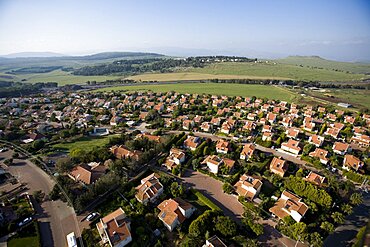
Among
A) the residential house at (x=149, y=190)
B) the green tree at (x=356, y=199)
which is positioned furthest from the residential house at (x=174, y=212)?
the green tree at (x=356, y=199)

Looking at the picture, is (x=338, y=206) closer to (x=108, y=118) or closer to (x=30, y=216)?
(x=30, y=216)

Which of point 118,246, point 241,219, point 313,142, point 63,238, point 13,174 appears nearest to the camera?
point 118,246

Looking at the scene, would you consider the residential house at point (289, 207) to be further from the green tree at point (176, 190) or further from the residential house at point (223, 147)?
the residential house at point (223, 147)

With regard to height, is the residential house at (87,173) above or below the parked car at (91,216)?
above

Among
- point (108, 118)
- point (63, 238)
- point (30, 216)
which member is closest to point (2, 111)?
point (108, 118)

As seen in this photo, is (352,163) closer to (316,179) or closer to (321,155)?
(321,155)

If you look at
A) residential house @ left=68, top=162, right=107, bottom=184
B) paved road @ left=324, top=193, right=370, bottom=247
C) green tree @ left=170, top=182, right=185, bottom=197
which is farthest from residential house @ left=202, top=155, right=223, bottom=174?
residential house @ left=68, top=162, right=107, bottom=184

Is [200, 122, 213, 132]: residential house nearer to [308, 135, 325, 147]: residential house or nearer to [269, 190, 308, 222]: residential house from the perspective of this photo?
[308, 135, 325, 147]: residential house
